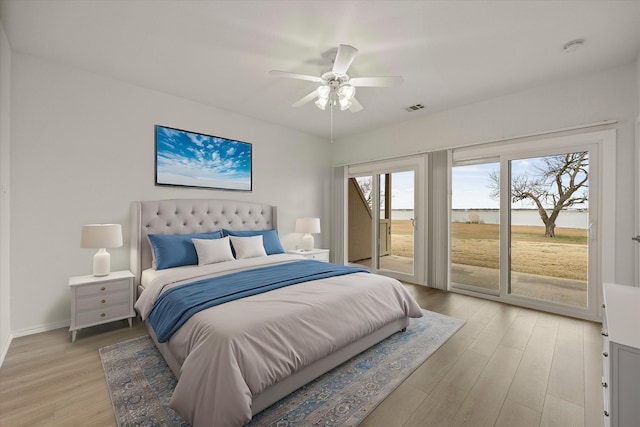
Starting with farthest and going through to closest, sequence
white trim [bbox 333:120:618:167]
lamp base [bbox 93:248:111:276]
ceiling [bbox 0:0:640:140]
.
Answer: white trim [bbox 333:120:618:167], lamp base [bbox 93:248:111:276], ceiling [bbox 0:0:640:140]

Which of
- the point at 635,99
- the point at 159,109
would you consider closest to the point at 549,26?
the point at 635,99

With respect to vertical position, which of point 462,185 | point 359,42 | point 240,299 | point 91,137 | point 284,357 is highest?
point 359,42

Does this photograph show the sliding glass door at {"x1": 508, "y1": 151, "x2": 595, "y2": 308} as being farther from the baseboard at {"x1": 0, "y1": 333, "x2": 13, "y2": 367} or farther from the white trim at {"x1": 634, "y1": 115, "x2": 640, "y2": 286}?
the baseboard at {"x1": 0, "y1": 333, "x2": 13, "y2": 367}

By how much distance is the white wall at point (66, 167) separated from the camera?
8.66ft

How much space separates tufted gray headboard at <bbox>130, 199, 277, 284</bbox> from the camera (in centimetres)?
317

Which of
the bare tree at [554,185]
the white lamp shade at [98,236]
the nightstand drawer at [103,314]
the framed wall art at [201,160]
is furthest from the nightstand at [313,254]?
the bare tree at [554,185]

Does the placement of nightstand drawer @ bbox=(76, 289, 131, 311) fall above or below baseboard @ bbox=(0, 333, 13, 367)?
above

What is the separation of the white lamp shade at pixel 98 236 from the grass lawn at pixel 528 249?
434 centimetres

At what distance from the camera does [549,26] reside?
2.23 metres

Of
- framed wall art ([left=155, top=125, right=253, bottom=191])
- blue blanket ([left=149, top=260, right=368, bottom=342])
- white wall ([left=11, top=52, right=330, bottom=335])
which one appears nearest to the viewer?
blue blanket ([left=149, top=260, right=368, bottom=342])

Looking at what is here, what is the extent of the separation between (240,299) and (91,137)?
260 centimetres

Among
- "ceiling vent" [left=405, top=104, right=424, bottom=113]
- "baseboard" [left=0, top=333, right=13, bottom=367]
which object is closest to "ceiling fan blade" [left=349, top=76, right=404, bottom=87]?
"ceiling vent" [left=405, top=104, right=424, bottom=113]

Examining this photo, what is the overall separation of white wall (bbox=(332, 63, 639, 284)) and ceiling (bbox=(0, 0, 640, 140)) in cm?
19

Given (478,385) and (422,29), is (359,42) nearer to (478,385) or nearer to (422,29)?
(422,29)
